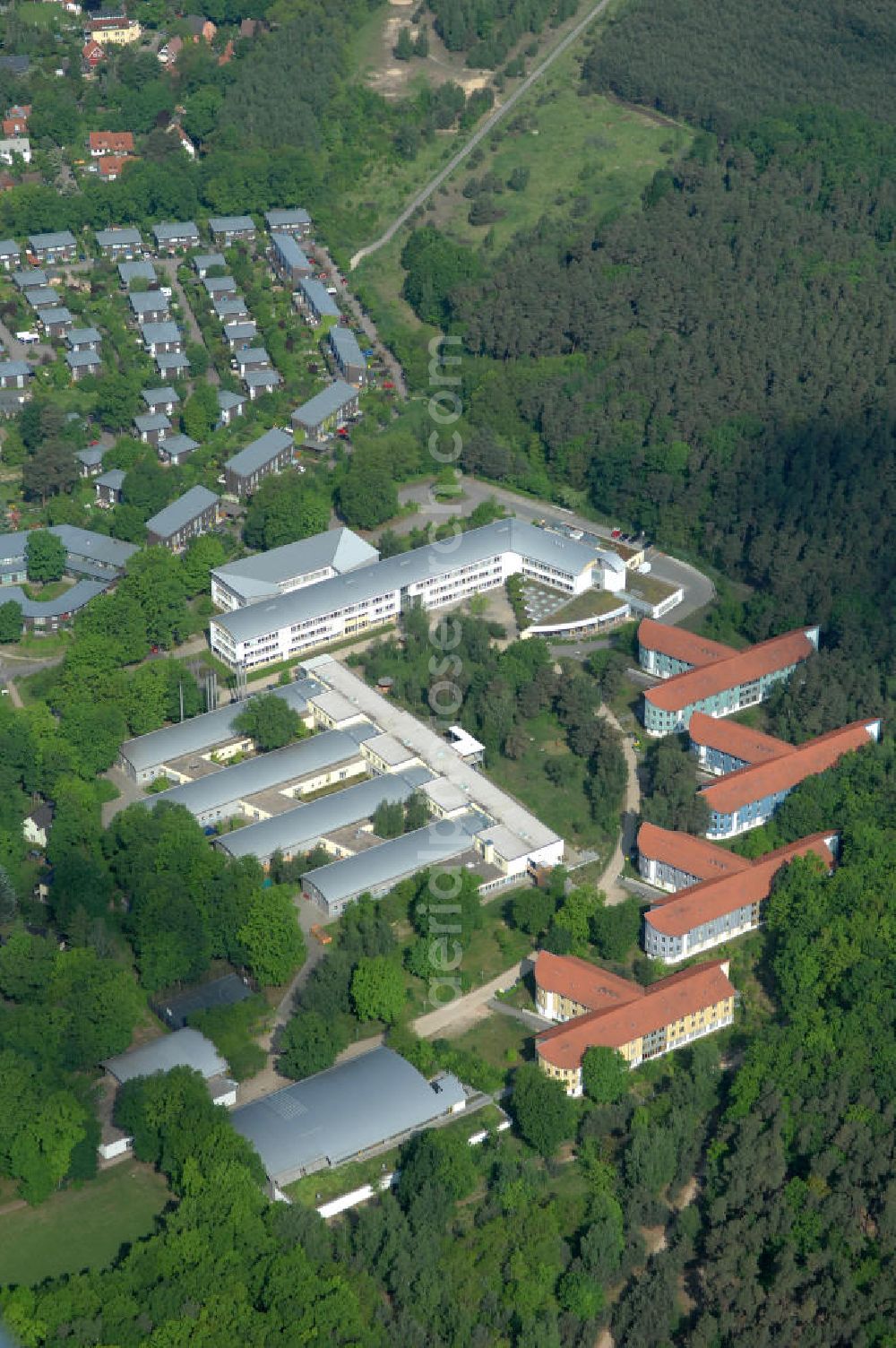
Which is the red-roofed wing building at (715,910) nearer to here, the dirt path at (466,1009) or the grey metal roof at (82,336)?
the dirt path at (466,1009)

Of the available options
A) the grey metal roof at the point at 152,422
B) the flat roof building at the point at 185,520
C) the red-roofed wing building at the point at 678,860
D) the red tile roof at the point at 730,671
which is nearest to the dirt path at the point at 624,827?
the red-roofed wing building at the point at 678,860

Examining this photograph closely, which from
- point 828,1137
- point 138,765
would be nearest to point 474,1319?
point 828,1137

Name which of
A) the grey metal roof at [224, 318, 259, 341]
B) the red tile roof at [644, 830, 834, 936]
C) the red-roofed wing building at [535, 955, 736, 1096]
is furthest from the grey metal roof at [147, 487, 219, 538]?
the red-roofed wing building at [535, 955, 736, 1096]

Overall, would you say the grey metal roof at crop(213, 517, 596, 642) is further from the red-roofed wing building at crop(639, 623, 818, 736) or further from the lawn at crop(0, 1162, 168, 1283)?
the lawn at crop(0, 1162, 168, 1283)

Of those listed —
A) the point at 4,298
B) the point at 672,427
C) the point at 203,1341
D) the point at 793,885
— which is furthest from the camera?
the point at 4,298

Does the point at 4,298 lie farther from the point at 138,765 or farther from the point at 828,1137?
the point at 828,1137

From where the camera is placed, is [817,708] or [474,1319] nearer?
[474,1319]
